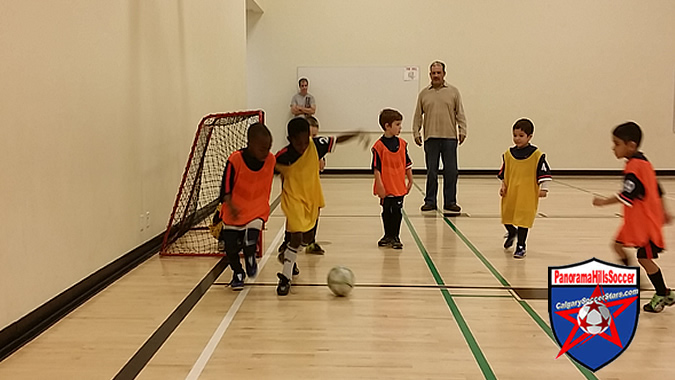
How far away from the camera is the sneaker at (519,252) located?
5.11m

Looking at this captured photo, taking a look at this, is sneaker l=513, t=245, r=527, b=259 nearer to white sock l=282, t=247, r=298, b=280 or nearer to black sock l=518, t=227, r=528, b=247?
black sock l=518, t=227, r=528, b=247

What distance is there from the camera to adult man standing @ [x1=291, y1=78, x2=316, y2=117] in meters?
11.3

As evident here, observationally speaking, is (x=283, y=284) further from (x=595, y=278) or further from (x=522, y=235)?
(x=522, y=235)

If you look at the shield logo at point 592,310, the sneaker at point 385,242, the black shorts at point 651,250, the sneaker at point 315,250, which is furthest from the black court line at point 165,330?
the black shorts at point 651,250

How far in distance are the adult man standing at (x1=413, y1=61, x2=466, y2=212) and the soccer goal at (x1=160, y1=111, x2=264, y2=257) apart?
2242 millimetres

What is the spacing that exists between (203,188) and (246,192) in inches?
115

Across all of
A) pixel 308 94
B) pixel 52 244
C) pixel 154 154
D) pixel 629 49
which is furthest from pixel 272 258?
pixel 629 49

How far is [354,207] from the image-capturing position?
7.91m

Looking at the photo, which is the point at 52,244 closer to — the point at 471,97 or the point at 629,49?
the point at 471,97

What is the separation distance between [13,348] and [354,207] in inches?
205

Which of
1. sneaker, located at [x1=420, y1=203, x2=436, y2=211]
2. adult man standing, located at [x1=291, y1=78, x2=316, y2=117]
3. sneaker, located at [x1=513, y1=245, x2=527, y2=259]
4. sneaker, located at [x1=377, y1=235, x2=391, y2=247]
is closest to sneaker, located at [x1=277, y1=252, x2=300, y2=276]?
sneaker, located at [x1=377, y1=235, x2=391, y2=247]

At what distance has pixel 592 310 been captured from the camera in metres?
2.57

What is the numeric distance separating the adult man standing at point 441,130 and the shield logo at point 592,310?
4.44 meters

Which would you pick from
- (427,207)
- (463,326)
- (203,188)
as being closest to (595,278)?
(463,326)
